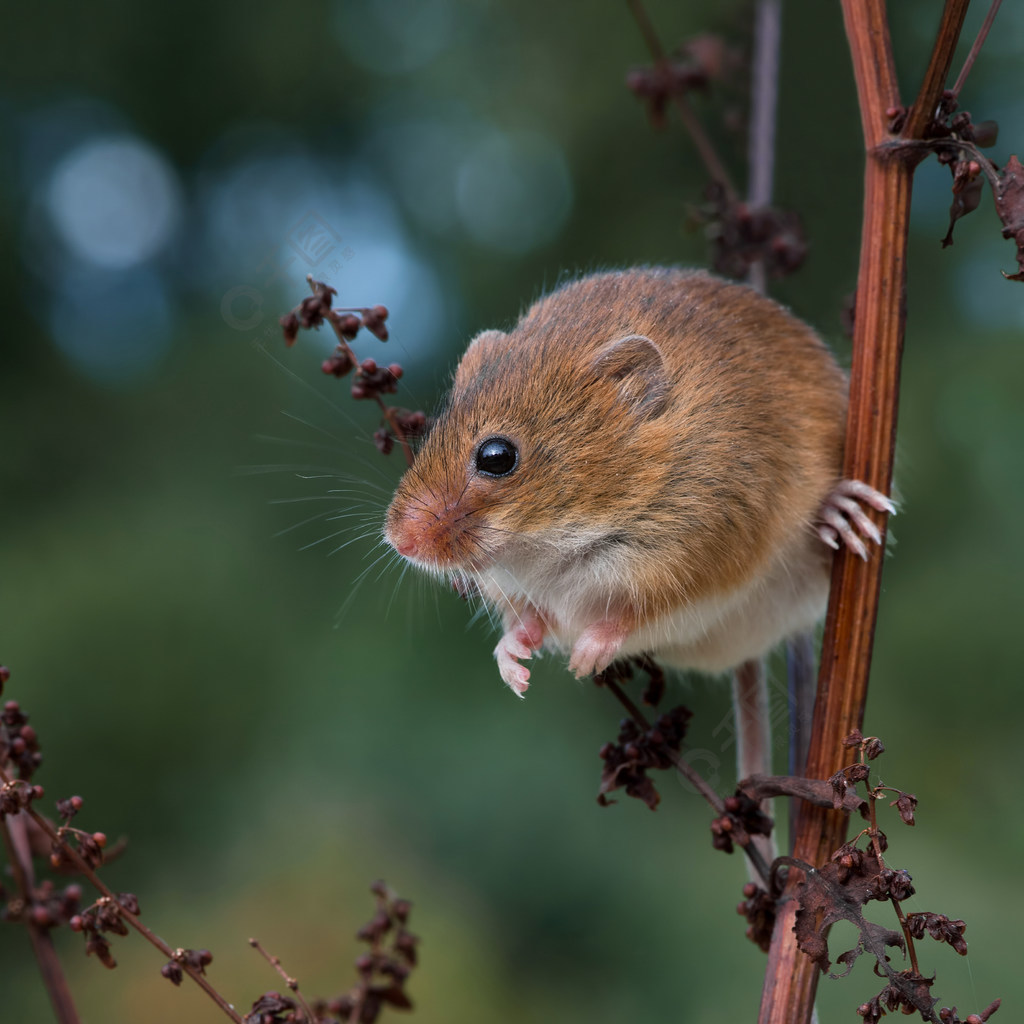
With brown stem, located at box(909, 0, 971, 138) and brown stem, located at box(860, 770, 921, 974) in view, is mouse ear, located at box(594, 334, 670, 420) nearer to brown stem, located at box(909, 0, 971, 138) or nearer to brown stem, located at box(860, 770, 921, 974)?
brown stem, located at box(909, 0, 971, 138)

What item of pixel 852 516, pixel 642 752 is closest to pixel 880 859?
pixel 642 752

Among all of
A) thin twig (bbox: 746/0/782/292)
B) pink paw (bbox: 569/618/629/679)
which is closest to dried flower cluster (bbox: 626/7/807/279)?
thin twig (bbox: 746/0/782/292)

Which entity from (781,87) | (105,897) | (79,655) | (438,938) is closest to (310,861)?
(438,938)

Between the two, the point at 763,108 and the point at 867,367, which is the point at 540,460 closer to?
the point at 867,367

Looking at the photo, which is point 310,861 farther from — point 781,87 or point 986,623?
point 781,87

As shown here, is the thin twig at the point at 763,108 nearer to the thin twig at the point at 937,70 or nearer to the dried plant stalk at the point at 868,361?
the dried plant stalk at the point at 868,361

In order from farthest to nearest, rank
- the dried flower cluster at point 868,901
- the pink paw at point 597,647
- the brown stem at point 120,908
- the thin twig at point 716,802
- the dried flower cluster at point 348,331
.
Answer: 1. the pink paw at point 597,647
2. the dried flower cluster at point 348,331
3. the thin twig at point 716,802
4. the brown stem at point 120,908
5. the dried flower cluster at point 868,901

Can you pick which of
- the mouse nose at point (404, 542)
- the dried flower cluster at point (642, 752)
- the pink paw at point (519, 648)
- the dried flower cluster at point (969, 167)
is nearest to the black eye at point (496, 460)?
the mouse nose at point (404, 542)
